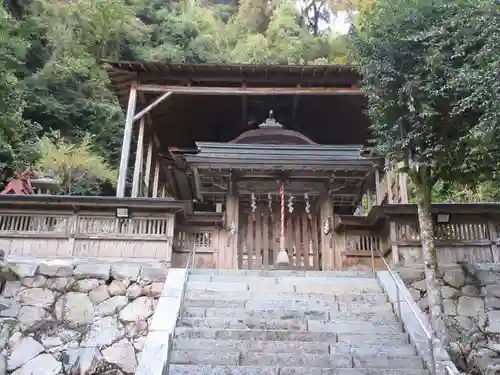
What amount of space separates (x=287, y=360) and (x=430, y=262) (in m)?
3.49

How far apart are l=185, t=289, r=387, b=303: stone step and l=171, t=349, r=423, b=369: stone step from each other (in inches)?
79.8

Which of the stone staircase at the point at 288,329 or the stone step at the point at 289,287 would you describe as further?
the stone step at the point at 289,287

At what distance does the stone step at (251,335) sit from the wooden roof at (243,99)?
7.77 metres

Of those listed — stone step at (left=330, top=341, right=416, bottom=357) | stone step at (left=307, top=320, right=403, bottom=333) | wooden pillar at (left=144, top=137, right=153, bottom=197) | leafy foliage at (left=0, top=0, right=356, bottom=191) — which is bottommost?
stone step at (left=330, top=341, right=416, bottom=357)

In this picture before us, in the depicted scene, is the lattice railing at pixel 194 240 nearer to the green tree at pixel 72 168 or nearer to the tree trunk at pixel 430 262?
Answer: the tree trunk at pixel 430 262

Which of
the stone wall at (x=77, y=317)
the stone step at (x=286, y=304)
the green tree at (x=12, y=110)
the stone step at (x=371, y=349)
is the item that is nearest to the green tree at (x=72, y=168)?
the green tree at (x=12, y=110)

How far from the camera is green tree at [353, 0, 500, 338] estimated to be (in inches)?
332

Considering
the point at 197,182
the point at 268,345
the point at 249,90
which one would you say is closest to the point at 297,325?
the point at 268,345

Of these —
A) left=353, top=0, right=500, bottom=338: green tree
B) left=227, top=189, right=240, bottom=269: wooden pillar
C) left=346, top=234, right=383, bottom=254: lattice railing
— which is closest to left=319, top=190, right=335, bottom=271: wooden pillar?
left=346, top=234, right=383, bottom=254: lattice railing

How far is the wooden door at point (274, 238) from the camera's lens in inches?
538

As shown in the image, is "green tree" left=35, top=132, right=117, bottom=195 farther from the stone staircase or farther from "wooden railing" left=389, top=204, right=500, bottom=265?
"wooden railing" left=389, top=204, right=500, bottom=265

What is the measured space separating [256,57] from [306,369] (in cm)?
2542

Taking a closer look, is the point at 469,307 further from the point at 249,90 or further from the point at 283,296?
the point at 249,90

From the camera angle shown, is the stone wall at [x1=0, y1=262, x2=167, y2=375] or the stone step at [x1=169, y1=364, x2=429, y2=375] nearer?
the stone step at [x1=169, y1=364, x2=429, y2=375]
